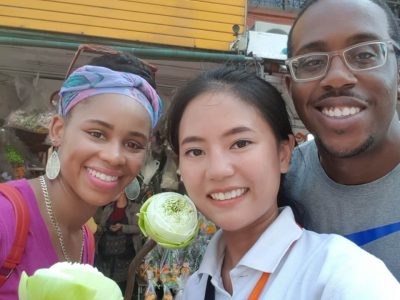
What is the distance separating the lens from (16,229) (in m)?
1.81

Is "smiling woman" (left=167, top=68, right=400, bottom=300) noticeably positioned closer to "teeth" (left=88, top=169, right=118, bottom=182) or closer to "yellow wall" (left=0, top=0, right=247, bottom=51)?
"teeth" (left=88, top=169, right=118, bottom=182)

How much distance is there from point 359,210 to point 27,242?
1.39 m

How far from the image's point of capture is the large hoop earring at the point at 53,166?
85.7 inches

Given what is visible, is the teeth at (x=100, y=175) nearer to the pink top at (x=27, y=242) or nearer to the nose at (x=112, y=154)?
the nose at (x=112, y=154)

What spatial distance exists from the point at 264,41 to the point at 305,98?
3.51 m

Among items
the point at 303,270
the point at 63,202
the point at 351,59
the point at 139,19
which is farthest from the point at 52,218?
the point at 139,19

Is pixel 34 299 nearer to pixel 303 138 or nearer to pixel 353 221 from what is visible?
pixel 353 221

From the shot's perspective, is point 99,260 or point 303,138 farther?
point 99,260

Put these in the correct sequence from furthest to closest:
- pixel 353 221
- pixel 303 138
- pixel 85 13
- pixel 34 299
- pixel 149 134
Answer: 1. pixel 85 13
2. pixel 303 138
3. pixel 149 134
4. pixel 353 221
5. pixel 34 299

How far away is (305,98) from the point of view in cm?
181

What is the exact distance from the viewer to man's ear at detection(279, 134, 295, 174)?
173cm

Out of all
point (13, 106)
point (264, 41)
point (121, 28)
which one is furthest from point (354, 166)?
point (13, 106)

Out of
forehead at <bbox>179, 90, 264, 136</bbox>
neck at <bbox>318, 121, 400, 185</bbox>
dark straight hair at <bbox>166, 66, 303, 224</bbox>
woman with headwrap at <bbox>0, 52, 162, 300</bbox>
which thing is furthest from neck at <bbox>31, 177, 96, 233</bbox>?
neck at <bbox>318, 121, 400, 185</bbox>

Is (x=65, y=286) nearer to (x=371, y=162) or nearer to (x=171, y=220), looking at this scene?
(x=171, y=220)
